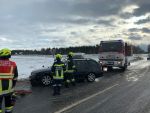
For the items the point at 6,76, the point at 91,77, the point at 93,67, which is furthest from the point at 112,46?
the point at 6,76

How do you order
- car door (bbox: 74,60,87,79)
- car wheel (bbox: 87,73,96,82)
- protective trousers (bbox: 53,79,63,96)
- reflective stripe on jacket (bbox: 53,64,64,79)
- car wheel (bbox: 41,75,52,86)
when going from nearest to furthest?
protective trousers (bbox: 53,79,63,96)
reflective stripe on jacket (bbox: 53,64,64,79)
car wheel (bbox: 41,75,52,86)
car door (bbox: 74,60,87,79)
car wheel (bbox: 87,73,96,82)

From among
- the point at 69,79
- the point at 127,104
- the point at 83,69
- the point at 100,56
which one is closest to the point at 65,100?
the point at 127,104

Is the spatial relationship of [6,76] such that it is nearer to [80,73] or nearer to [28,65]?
[80,73]

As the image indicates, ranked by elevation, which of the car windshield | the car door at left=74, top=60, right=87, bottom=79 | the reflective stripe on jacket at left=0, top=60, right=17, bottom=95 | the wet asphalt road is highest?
the car windshield

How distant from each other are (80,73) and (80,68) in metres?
0.36

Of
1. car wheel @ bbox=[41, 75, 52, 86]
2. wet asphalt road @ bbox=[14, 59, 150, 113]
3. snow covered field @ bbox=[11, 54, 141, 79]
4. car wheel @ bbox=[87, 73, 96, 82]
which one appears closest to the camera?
wet asphalt road @ bbox=[14, 59, 150, 113]

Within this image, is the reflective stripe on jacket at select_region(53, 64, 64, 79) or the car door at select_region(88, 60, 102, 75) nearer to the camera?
the reflective stripe on jacket at select_region(53, 64, 64, 79)

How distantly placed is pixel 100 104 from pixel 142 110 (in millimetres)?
1717

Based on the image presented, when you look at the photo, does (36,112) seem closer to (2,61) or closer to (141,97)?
(2,61)

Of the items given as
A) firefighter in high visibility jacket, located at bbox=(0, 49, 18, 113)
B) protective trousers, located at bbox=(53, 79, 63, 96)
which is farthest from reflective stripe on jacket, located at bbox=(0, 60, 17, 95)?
protective trousers, located at bbox=(53, 79, 63, 96)

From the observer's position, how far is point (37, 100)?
1393 centimetres

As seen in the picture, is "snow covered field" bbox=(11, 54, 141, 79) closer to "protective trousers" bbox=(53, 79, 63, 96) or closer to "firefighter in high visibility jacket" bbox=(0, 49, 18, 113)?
"protective trousers" bbox=(53, 79, 63, 96)

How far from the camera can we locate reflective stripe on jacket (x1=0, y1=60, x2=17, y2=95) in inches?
Result: 324

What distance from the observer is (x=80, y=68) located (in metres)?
21.8
